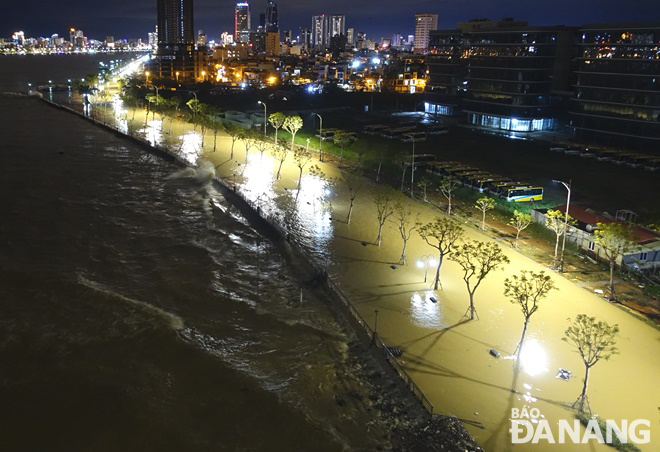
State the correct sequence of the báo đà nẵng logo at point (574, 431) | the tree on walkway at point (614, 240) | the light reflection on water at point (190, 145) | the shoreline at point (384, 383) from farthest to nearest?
the light reflection on water at point (190, 145), the tree on walkway at point (614, 240), the shoreline at point (384, 383), the báo đà nẵng logo at point (574, 431)

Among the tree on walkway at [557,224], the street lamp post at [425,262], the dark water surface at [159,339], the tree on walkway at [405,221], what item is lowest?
the dark water surface at [159,339]

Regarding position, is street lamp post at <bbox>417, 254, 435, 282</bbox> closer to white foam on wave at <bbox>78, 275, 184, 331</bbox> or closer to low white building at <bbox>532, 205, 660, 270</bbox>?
low white building at <bbox>532, 205, 660, 270</bbox>

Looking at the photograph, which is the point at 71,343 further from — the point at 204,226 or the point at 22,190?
the point at 22,190

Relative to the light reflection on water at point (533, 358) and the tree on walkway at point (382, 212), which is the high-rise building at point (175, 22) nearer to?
the tree on walkway at point (382, 212)

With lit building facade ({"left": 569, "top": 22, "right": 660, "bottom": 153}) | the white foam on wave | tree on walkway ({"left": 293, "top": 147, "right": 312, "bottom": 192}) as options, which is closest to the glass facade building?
lit building facade ({"left": 569, "top": 22, "right": 660, "bottom": 153})

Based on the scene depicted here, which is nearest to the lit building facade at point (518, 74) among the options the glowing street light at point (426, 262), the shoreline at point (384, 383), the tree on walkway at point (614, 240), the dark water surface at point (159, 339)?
the dark water surface at point (159, 339)

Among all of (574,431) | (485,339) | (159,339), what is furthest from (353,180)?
(574,431)
